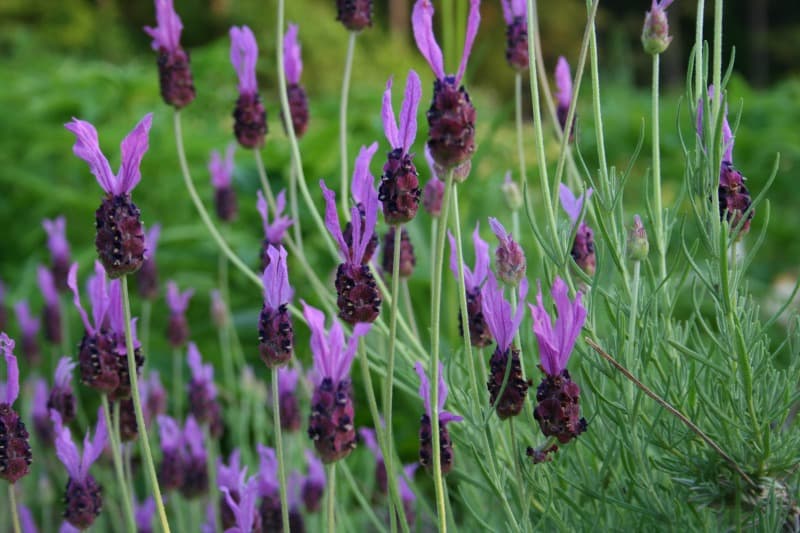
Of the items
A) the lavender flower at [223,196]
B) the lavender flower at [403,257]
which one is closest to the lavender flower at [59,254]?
the lavender flower at [223,196]

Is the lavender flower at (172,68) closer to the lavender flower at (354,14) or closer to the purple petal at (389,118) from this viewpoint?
the lavender flower at (354,14)

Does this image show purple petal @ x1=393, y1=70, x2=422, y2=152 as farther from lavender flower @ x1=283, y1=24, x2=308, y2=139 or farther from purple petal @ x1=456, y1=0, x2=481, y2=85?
lavender flower @ x1=283, y1=24, x2=308, y2=139

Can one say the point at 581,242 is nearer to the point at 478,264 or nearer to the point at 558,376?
the point at 478,264

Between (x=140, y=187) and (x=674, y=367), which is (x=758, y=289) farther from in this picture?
(x=674, y=367)

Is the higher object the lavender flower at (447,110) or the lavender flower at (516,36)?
the lavender flower at (516,36)

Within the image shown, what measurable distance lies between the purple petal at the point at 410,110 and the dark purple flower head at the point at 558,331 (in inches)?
6.9

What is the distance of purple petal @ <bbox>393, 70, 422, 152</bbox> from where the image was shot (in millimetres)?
841

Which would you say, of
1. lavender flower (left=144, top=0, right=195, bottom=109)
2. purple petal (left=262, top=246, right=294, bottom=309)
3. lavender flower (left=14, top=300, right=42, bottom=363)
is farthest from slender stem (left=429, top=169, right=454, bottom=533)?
lavender flower (left=14, top=300, right=42, bottom=363)

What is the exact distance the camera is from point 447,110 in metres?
0.82

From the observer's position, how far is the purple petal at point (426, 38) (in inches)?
31.9

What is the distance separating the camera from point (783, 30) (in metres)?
17.0

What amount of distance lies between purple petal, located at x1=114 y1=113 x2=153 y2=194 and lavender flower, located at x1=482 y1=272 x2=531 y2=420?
1.07 ft

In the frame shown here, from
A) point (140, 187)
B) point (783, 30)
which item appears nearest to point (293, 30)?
point (140, 187)

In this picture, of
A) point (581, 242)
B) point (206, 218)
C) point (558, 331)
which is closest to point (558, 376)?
point (558, 331)
